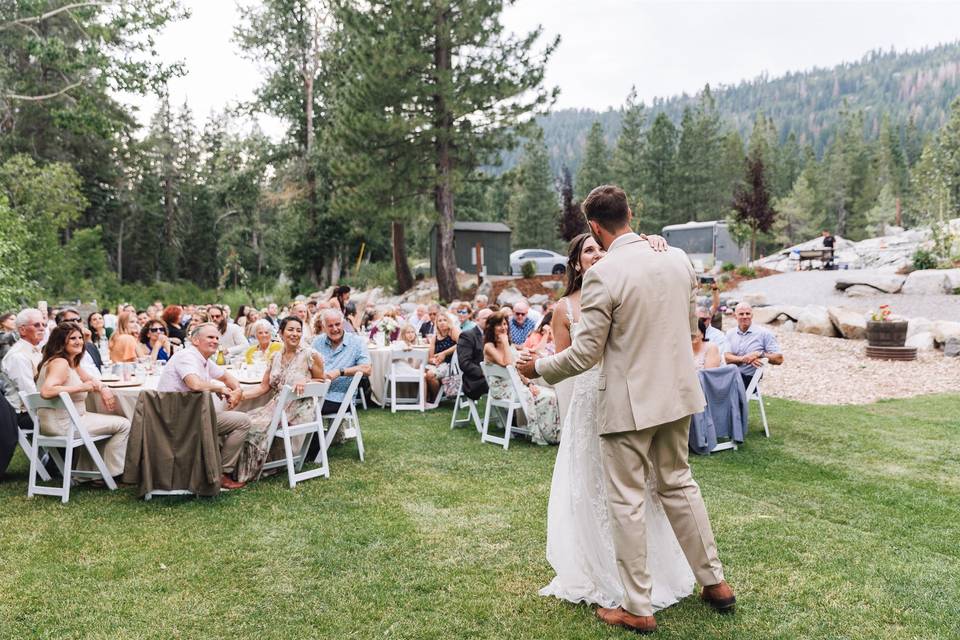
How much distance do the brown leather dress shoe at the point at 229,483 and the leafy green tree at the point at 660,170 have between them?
47.8 m

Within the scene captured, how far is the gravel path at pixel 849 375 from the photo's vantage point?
9555 mm

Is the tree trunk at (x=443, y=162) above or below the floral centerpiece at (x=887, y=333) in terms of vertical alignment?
above

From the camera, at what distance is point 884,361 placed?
12.0m

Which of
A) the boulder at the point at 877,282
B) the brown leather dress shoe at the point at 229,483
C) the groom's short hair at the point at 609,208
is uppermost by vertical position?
the groom's short hair at the point at 609,208

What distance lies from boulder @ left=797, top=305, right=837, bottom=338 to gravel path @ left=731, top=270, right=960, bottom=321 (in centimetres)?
152

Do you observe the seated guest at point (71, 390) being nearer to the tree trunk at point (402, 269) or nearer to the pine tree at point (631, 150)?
the tree trunk at point (402, 269)

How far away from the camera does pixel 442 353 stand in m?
8.66

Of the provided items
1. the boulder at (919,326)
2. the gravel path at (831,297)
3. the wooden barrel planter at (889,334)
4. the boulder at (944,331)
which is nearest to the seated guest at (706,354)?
the wooden barrel planter at (889,334)

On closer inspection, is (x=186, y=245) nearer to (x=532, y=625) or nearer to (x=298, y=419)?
(x=298, y=419)

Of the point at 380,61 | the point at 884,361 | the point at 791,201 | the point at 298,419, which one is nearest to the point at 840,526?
the point at 298,419

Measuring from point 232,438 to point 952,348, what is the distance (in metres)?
12.7

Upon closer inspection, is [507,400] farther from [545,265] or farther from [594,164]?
[594,164]

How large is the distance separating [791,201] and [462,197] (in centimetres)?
2822

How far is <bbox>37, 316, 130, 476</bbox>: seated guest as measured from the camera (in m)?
4.76
